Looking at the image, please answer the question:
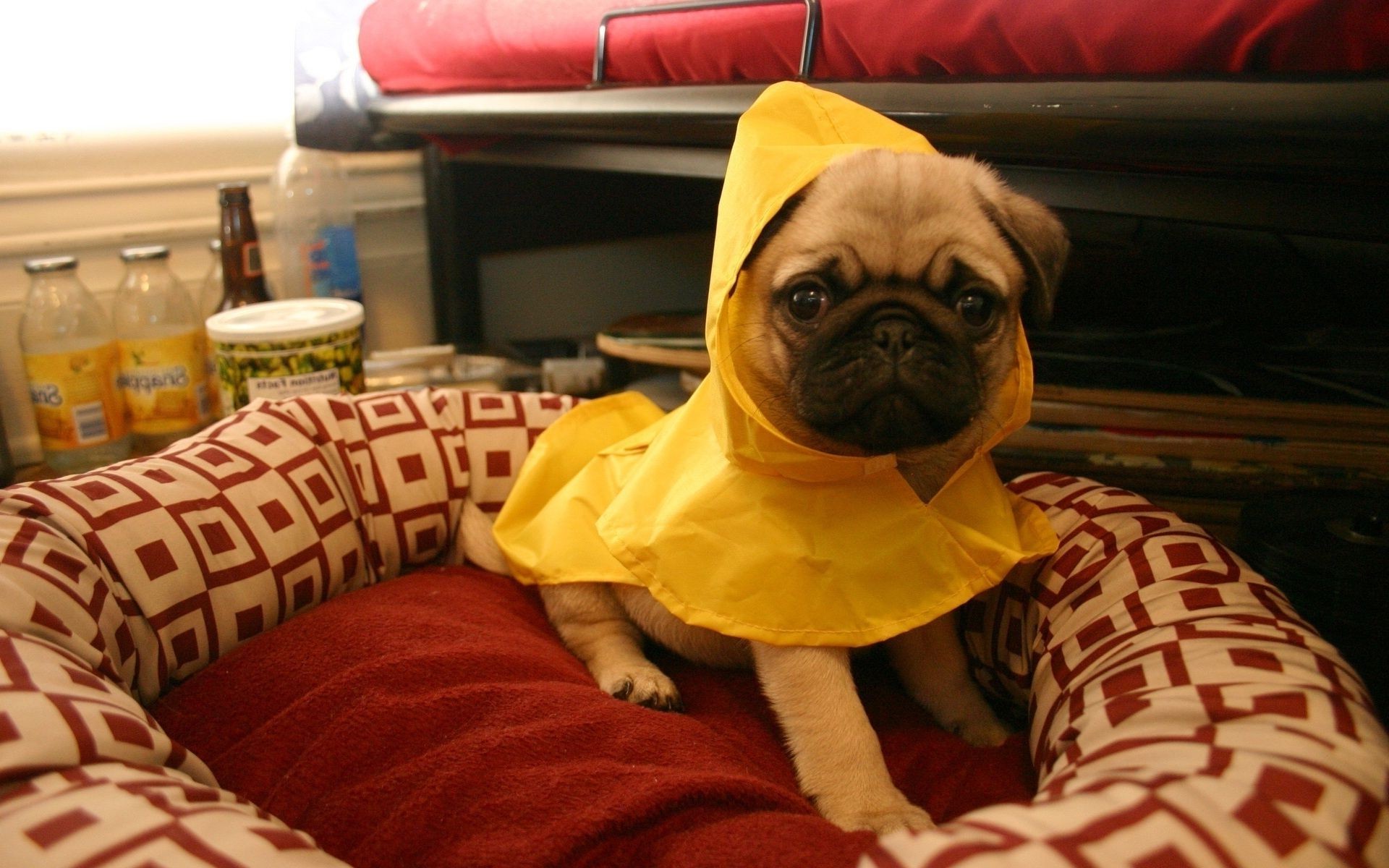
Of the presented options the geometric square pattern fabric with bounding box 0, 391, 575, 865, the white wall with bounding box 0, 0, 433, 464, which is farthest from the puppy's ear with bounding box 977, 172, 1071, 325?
the white wall with bounding box 0, 0, 433, 464

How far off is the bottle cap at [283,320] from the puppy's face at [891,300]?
1170 mm

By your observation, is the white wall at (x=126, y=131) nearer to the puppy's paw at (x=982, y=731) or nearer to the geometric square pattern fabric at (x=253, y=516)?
the geometric square pattern fabric at (x=253, y=516)

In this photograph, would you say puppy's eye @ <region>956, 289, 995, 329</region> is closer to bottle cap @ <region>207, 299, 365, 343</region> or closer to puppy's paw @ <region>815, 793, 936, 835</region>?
puppy's paw @ <region>815, 793, 936, 835</region>

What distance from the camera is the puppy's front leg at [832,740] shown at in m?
1.10

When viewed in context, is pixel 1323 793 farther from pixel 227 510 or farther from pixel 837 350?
pixel 227 510

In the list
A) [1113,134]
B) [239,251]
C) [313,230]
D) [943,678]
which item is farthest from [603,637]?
[313,230]

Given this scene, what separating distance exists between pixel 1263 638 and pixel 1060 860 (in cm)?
45

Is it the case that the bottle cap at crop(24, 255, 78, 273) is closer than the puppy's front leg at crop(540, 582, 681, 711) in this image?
No

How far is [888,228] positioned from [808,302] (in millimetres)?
125

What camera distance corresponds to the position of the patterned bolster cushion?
2.51 feet

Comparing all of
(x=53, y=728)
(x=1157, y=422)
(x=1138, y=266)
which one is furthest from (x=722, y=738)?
(x=1138, y=266)

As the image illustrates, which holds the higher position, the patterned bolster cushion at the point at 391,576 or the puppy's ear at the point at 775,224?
the puppy's ear at the point at 775,224

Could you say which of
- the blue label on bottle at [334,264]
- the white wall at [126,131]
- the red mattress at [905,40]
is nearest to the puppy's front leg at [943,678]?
the red mattress at [905,40]

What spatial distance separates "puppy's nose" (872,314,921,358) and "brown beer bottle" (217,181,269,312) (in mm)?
1779
